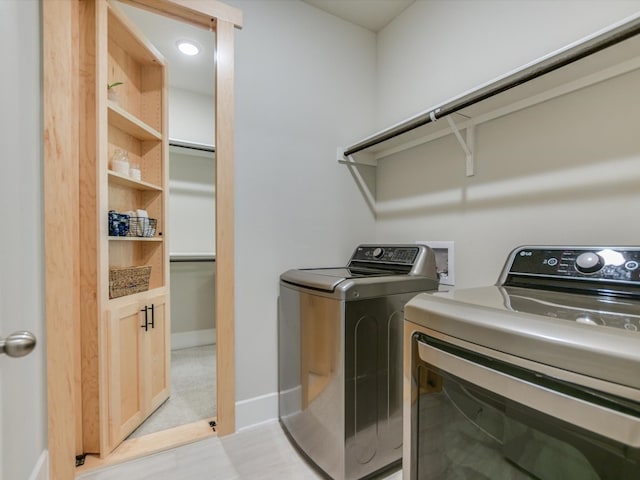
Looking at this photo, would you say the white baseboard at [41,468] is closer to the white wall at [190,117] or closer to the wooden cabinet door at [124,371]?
the wooden cabinet door at [124,371]

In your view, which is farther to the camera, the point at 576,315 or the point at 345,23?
the point at 345,23

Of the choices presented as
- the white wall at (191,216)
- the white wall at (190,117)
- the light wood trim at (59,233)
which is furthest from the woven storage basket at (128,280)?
the white wall at (190,117)

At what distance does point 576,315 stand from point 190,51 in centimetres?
259

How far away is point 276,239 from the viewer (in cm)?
178

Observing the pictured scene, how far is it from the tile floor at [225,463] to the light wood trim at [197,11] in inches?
86.1

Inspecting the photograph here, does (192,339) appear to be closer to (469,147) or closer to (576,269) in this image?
(469,147)

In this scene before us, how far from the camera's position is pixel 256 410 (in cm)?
170

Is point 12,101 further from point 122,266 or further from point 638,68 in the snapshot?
point 638,68

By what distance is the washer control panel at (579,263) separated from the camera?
906mm

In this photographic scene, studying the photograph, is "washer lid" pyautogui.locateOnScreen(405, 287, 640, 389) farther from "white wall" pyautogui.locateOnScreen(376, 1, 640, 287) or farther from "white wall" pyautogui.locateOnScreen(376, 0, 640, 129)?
"white wall" pyautogui.locateOnScreen(376, 0, 640, 129)

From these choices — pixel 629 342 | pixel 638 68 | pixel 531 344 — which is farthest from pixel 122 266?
pixel 638 68

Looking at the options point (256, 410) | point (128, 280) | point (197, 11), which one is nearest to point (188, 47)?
point (197, 11)

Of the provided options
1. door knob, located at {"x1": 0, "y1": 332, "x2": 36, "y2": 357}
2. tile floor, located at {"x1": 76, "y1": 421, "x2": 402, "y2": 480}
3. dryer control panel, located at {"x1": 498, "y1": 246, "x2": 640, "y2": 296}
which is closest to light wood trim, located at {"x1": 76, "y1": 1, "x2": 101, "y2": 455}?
tile floor, located at {"x1": 76, "y1": 421, "x2": 402, "y2": 480}

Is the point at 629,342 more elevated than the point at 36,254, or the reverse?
the point at 36,254
